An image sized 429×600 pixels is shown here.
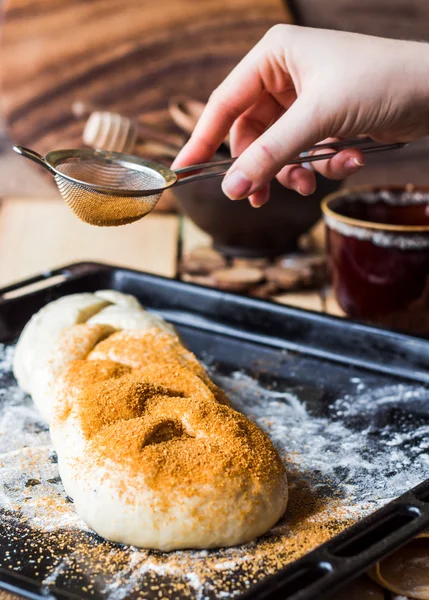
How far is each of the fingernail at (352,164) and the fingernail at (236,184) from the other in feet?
1.08

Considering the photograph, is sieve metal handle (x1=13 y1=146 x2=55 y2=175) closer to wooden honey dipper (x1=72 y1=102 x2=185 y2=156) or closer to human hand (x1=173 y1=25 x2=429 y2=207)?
→ human hand (x1=173 y1=25 x2=429 y2=207)

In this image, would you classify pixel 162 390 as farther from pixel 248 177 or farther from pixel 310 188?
pixel 310 188

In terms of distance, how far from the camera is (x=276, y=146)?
1191 millimetres

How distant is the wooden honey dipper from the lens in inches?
83.3

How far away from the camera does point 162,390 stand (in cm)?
129

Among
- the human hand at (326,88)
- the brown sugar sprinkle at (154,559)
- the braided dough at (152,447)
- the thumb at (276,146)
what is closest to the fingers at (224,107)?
the human hand at (326,88)

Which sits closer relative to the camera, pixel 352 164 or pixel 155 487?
pixel 155 487

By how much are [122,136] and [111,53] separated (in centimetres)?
90

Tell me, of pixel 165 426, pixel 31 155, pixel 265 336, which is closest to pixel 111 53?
pixel 265 336

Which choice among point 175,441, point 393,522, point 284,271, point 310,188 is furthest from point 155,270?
point 393,522

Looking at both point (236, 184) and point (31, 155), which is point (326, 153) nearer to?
point (236, 184)

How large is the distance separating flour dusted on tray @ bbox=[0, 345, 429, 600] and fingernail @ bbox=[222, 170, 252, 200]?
0.44 metres

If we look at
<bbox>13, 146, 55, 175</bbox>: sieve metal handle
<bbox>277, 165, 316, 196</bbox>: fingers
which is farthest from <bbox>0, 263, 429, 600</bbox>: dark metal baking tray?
<bbox>13, 146, 55, 175</bbox>: sieve metal handle

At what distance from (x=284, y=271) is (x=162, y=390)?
103 cm
